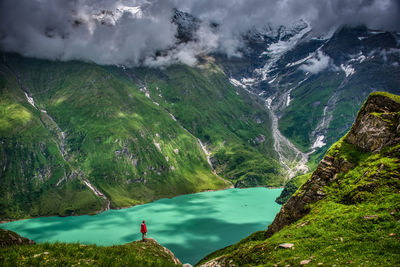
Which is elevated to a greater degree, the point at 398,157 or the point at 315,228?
the point at 398,157

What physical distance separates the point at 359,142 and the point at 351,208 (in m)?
18.6

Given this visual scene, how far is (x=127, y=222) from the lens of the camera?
587 feet

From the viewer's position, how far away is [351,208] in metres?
28.4

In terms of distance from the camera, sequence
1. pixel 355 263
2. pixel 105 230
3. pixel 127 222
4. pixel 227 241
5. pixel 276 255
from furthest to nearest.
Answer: pixel 127 222 → pixel 105 230 → pixel 227 241 → pixel 276 255 → pixel 355 263

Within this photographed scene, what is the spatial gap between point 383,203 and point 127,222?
176m

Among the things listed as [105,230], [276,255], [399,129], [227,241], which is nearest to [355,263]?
[276,255]

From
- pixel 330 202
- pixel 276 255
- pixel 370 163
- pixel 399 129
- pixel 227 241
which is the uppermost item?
pixel 399 129

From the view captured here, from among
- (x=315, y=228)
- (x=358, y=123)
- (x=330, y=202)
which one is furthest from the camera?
(x=358, y=123)

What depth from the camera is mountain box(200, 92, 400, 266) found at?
19.8 metres

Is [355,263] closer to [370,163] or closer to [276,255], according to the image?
[276,255]

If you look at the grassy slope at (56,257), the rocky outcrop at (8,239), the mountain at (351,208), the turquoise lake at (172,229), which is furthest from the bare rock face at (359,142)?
the turquoise lake at (172,229)

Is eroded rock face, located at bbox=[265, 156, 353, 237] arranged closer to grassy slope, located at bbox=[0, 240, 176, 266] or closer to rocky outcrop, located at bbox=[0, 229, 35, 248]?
grassy slope, located at bbox=[0, 240, 176, 266]

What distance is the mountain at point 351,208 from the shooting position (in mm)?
19812

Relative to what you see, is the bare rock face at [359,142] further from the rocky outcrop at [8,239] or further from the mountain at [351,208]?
the rocky outcrop at [8,239]
